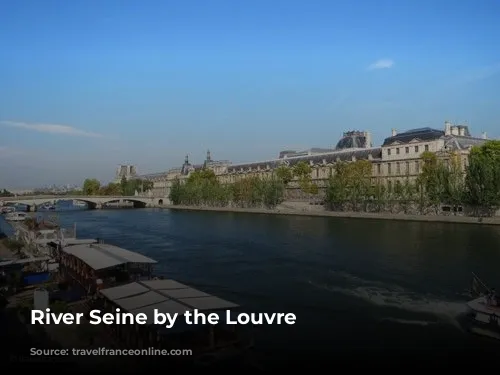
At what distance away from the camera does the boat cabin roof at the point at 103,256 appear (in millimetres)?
17031

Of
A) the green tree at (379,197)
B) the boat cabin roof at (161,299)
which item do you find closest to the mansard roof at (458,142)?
the green tree at (379,197)

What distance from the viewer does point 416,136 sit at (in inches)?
2667

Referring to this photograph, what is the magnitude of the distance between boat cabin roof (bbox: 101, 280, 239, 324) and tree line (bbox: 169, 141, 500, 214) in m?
41.5

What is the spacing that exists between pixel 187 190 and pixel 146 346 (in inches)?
3520

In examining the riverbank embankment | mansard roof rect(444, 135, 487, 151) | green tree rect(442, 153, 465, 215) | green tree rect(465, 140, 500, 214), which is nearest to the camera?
the riverbank embankment

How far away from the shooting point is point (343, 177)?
217ft

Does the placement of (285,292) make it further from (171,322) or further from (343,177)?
(343,177)

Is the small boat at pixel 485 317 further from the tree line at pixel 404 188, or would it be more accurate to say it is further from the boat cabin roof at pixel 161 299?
the tree line at pixel 404 188

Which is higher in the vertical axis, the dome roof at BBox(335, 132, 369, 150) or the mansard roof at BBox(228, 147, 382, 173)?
the dome roof at BBox(335, 132, 369, 150)

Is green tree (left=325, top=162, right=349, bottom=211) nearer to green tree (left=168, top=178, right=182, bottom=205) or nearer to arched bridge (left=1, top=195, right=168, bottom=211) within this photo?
green tree (left=168, top=178, right=182, bottom=205)

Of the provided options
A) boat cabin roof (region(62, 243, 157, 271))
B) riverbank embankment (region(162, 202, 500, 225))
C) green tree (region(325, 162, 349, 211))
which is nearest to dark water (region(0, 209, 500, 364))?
riverbank embankment (region(162, 202, 500, 225))

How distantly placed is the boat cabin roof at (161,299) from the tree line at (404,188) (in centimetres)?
4150

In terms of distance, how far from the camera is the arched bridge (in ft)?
290

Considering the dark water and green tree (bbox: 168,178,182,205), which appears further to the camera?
green tree (bbox: 168,178,182,205)
